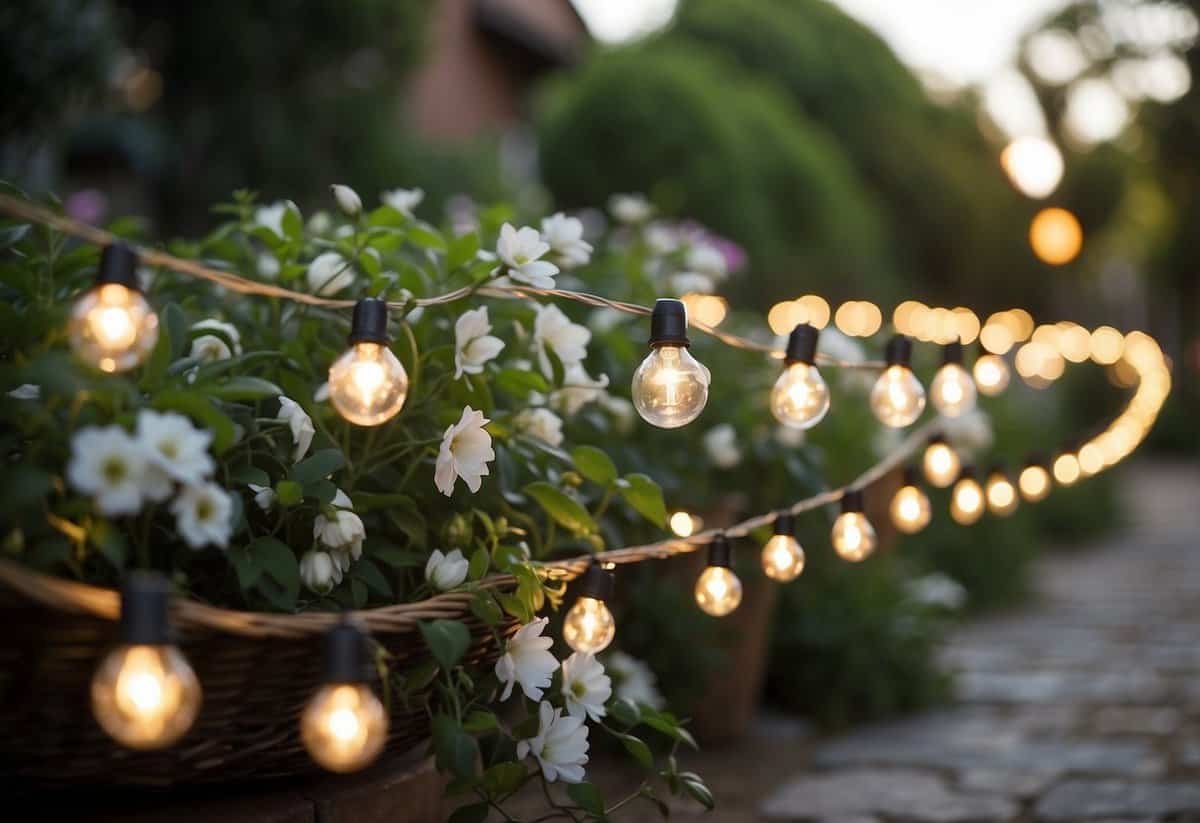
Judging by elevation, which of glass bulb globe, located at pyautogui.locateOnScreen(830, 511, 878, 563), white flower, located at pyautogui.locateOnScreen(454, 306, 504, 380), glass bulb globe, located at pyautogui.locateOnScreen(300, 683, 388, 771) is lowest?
glass bulb globe, located at pyautogui.locateOnScreen(300, 683, 388, 771)

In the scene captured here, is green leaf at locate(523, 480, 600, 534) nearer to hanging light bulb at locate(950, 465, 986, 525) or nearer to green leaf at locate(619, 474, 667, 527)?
green leaf at locate(619, 474, 667, 527)

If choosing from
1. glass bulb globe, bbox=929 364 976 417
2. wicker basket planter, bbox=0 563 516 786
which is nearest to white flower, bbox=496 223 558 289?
wicker basket planter, bbox=0 563 516 786

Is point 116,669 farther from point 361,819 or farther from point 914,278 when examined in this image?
point 914,278

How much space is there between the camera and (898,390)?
217 centimetres

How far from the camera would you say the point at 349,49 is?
7.77 meters

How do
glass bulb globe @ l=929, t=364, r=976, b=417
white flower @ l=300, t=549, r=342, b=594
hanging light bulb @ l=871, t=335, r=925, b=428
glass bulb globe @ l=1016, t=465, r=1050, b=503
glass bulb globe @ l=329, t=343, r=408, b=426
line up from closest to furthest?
glass bulb globe @ l=329, t=343, r=408, b=426
white flower @ l=300, t=549, r=342, b=594
hanging light bulb @ l=871, t=335, r=925, b=428
glass bulb globe @ l=929, t=364, r=976, b=417
glass bulb globe @ l=1016, t=465, r=1050, b=503

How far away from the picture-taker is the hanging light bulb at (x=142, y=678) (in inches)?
45.5

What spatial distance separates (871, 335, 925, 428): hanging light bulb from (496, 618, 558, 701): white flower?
0.77 m

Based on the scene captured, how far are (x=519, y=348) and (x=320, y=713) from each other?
1.09 meters

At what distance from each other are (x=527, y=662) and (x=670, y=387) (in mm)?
421

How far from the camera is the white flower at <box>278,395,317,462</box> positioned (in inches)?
65.1

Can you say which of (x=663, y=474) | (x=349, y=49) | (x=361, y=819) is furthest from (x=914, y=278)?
(x=361, y=819)

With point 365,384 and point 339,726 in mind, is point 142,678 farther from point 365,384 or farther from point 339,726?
point 365,384

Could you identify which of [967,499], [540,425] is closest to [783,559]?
[540,425]
